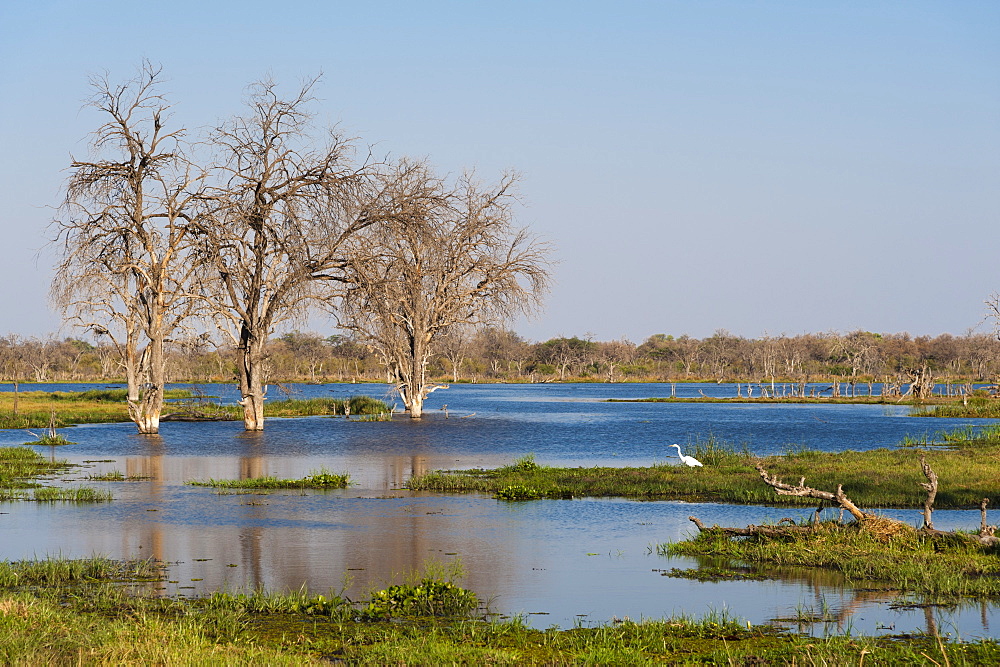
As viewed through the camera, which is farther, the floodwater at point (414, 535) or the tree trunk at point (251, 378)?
the tree trunk at point (251, 378)

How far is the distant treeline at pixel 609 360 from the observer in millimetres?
128500

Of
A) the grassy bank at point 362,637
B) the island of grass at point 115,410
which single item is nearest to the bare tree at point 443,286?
the island of grass at point 115,410

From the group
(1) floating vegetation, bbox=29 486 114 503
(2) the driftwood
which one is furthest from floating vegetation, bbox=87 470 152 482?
(2) the driftwood

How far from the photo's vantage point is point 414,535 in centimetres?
1686

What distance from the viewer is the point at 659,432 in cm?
4538

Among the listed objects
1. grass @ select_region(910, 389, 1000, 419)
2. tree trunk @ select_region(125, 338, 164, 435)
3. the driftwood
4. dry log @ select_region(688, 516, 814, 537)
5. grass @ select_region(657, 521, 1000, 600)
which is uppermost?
tree trunk @ select_region(125, 338, 164, 435)

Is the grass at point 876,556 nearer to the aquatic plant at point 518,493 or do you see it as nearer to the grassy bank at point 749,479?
the grassy bank at point 749,479

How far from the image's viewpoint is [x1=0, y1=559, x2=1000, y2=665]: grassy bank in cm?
880

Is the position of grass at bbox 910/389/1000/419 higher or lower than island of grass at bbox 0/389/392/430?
lower

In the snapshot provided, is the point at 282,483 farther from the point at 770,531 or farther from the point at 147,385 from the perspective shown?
the point at 147,385

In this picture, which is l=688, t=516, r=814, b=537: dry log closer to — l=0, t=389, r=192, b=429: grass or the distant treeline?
l=0, t=389, r=192, b=429: grass

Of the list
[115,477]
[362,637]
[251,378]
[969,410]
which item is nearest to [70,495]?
[115,477]

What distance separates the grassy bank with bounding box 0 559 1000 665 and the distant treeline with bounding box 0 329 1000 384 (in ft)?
337

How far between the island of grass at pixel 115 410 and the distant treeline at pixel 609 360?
45.5 metres
